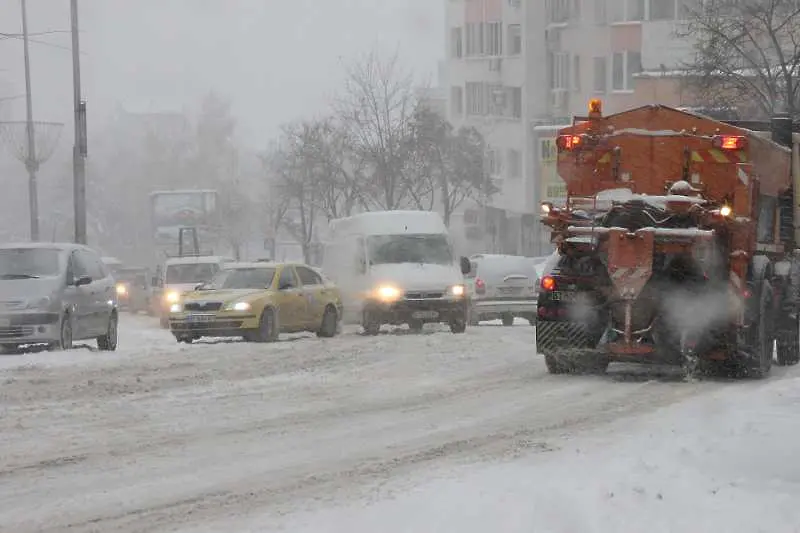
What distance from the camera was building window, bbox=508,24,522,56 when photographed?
6706 centimetres

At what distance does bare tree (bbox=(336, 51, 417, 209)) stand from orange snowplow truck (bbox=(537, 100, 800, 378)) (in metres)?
40.6

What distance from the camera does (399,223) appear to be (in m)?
27.6

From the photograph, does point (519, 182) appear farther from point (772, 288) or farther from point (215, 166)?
point (215, 166)

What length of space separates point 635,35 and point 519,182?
431 inches

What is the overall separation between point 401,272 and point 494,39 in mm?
44582

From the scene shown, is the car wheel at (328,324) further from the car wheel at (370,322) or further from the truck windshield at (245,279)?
the truck windshield at (245,279)

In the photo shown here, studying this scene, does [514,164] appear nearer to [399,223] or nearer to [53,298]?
[399,223]

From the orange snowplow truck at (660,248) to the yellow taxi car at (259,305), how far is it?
8.15 m

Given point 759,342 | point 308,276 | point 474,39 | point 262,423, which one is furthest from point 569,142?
point 474,39

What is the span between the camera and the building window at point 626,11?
57156 millimetres

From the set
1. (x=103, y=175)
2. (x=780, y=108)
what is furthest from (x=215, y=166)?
(x=780, y=108)

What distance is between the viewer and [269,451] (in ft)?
33.8

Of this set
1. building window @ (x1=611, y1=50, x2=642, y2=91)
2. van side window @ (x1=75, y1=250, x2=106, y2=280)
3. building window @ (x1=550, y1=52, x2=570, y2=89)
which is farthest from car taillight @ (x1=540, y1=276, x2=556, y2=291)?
building window @ (x1=550, y1=52, x2=570, y2=89)

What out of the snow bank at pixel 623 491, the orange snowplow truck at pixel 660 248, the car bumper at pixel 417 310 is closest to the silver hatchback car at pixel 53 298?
the car bumper at pixel 417 310
